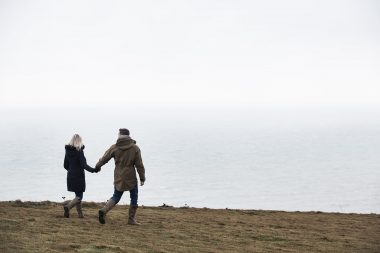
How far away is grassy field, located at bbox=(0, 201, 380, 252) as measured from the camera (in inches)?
391

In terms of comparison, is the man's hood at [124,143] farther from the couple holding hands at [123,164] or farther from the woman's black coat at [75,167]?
the woman's black coat at [75,167]

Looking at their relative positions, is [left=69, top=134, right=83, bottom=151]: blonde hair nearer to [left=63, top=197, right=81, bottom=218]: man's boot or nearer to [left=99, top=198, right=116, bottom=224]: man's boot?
[left=63, top=197, right=81, bottom=218]: man's boot

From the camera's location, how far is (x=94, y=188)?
4023 inches

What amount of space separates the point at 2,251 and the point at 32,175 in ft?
396

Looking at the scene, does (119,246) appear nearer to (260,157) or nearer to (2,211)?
(2,211)

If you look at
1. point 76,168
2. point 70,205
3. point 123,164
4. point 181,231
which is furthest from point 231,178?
point 123,164

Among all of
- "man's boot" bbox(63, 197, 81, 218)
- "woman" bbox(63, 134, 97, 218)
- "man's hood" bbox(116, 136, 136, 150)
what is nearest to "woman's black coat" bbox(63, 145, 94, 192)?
"woman" bbox(63, 134, 97, 218)

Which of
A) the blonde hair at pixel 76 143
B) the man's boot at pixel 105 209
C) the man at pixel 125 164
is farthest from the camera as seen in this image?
the blonde hair at pixel 76 143

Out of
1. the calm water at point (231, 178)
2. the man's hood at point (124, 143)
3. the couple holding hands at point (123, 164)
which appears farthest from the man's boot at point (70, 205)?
the calm water at point (231, 178)

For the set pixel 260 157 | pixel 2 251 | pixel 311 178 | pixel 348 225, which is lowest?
pixel 2 251

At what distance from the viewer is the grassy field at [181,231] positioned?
9922 mm

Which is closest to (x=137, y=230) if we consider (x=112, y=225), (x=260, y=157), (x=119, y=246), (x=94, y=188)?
(x=112, y=225)

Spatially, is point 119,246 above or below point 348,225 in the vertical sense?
below

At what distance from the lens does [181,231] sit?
1218 cm
